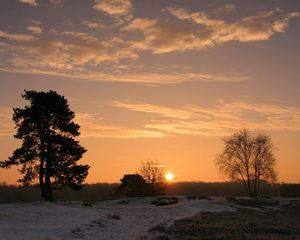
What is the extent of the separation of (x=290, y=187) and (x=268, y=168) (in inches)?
553

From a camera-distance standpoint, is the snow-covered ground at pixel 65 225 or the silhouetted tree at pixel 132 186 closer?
the snow-covered ground at pixel 65 225

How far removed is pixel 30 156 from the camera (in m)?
56.2

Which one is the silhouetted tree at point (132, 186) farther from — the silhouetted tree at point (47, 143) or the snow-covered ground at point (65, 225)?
the snow-covered ground at point (65, 225)

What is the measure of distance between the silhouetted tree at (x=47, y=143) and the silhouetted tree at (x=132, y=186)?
81.4 feet

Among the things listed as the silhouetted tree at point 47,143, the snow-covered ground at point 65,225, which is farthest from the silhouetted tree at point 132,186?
the snow-covered ground at point 65,225

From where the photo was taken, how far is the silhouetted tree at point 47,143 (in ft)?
185

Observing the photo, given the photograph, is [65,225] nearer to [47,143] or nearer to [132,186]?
[47,143]

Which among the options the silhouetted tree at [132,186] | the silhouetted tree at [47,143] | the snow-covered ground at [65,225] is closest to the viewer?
the snow-covered ground at [65,225]

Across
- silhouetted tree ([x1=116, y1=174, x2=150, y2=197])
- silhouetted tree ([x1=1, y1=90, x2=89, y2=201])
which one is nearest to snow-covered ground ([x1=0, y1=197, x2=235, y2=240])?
silhouetted tree ([x1=1, y1=90, x2=89, y2=201])

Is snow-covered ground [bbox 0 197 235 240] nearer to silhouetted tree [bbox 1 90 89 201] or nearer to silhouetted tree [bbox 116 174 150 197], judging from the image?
silhouetted tree [bbox 1 90 89 201]

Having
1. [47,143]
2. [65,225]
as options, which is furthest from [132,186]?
[65,225]

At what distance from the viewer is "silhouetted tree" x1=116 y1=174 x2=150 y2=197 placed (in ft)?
270

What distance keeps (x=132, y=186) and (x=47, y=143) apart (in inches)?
1133

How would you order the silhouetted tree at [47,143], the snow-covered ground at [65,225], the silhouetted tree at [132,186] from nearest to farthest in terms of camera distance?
the snow-covered ground at [65,225] → the silhouetted tree at [47,143] → the silhouetted tree at [132,186]
